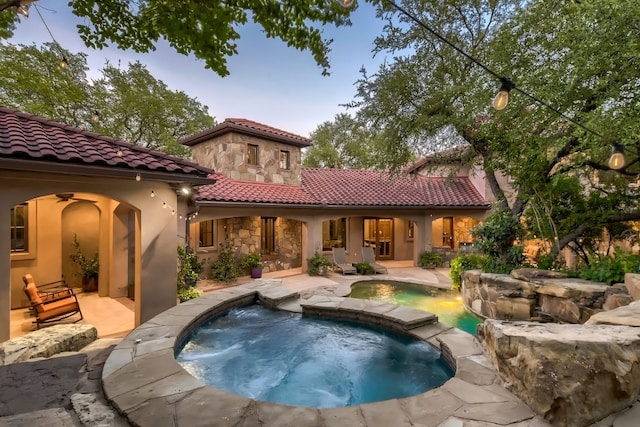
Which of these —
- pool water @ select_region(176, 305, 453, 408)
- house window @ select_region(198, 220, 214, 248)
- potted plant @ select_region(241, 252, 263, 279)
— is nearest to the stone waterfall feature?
pool water @ select_region(176, 305, 453, 408)

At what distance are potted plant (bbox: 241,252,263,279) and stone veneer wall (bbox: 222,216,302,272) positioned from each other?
855 mm

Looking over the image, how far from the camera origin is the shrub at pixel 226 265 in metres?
11.2

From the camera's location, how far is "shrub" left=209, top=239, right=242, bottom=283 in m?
11.2

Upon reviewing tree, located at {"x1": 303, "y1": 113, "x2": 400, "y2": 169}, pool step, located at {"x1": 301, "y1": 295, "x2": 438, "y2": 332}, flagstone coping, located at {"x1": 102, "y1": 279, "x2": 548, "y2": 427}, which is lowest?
pool step, located at {"x1": 301, "y1": 295, "x2": 438, "y2": 332}

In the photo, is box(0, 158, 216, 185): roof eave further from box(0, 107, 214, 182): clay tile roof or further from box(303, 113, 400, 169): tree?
box(303, 113, 400, 169): tree

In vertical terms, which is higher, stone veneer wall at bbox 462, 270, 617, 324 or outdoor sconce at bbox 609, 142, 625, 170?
outdoor sconce at bbox 609, 142, 625, 170

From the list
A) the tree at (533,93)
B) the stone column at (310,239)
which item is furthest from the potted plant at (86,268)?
the tree at (533,93)

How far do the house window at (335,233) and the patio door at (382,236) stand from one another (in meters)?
1.67

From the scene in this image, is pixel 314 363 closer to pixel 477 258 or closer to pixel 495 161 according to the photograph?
pixel 477 258

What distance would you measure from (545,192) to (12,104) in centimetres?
2299

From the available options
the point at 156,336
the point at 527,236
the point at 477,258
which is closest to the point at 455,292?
the point at 477,258

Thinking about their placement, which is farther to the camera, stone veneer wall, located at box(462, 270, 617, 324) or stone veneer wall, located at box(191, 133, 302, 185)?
stone veneer wall, located at box(191, 133, 302, 185)

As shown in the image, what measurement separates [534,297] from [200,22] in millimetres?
8079

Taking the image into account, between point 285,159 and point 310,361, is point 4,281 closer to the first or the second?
point 310,361
